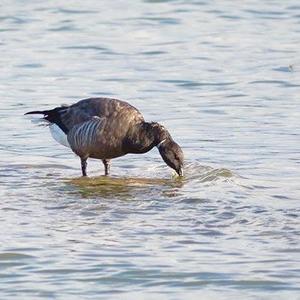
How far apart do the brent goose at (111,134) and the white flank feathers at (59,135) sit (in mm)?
63

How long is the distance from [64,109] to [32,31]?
24.7ft

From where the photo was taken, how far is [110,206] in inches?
392

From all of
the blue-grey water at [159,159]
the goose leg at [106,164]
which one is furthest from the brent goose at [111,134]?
the blue-grey water at [159,159]

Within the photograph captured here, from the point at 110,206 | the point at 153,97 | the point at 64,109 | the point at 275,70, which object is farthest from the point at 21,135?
the point at 275,70

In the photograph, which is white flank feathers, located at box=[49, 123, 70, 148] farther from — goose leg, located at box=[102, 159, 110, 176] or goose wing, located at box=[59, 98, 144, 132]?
goose leg, located at box=[102, 159, 110, 176]

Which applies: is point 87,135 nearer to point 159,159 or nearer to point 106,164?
point 106,164

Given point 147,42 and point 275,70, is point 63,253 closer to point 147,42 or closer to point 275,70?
point 275,70

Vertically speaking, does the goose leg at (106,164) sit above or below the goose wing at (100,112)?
below

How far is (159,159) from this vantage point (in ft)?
39.5

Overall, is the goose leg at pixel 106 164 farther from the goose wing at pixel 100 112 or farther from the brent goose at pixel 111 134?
the goose wing at pixel 100 112

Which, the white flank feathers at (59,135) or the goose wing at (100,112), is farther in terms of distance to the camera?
the white flank feathers at (59,135)

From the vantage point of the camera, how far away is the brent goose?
445 inches

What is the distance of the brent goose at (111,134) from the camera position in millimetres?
11297

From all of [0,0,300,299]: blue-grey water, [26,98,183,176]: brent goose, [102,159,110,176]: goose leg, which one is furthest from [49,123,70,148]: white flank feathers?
[102,159,110,176]: goose leg
